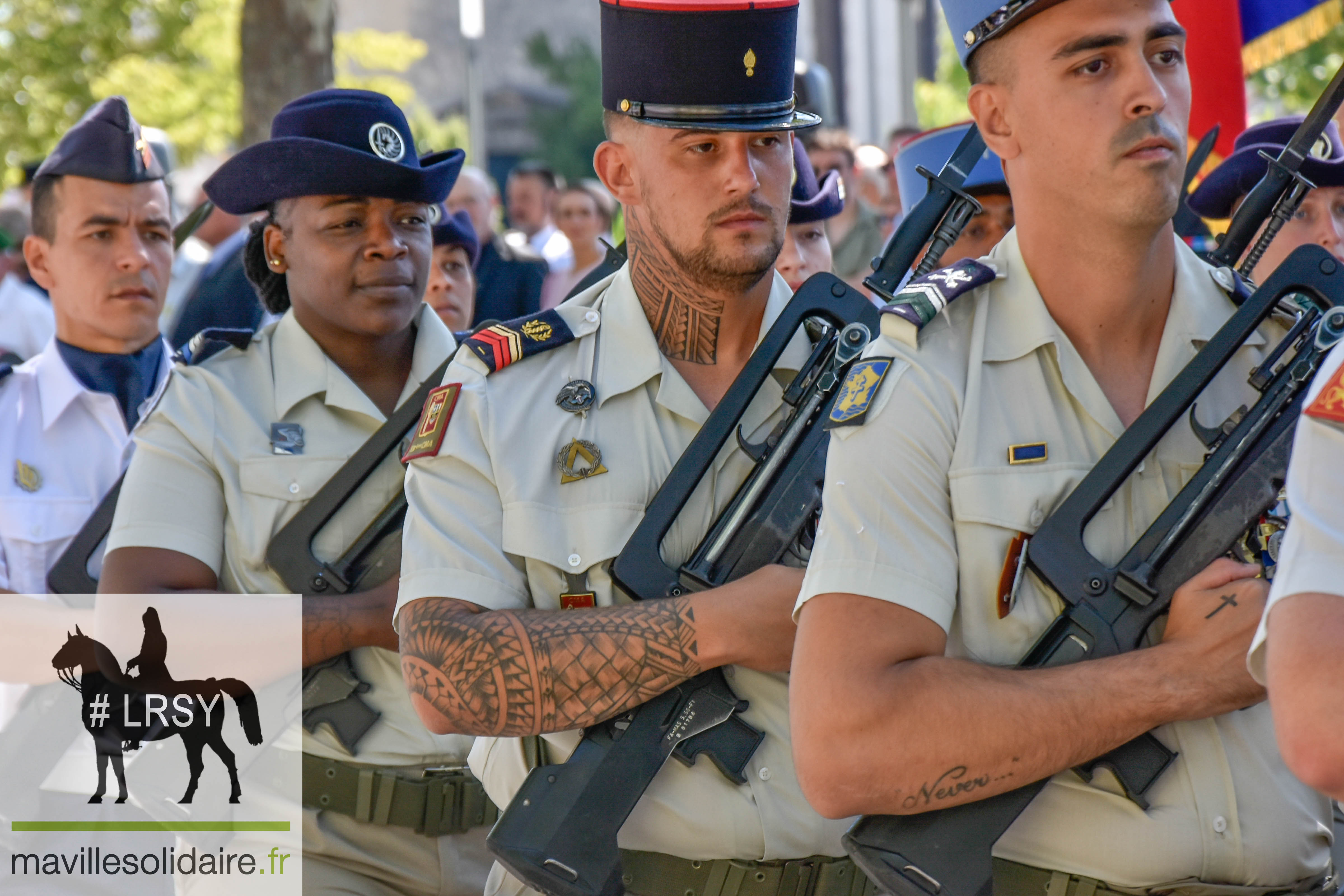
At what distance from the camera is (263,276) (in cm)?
400

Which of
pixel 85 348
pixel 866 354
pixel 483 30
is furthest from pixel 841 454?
pixel 483 30

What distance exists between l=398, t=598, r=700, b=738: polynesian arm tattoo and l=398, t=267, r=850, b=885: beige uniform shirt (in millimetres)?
110

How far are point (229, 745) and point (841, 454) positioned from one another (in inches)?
74.0

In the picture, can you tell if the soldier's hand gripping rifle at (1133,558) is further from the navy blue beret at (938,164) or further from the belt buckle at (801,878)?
the navy blue beret at (938,164)

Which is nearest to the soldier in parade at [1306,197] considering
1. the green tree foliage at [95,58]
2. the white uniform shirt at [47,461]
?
the white uniform shirt at [47,461]

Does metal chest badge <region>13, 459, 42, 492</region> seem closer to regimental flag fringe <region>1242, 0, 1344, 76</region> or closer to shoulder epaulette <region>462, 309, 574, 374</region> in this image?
shoulder epaulette <region>462, 309, 574, 374</region>

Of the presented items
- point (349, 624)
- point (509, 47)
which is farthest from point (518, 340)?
point (509, 47)

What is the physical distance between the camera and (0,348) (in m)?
7.38

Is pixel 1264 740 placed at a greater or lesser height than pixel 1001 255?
lesser

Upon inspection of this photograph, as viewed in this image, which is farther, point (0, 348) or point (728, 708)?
point (0, 348)

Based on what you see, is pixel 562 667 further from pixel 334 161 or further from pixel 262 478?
pixel 334 161

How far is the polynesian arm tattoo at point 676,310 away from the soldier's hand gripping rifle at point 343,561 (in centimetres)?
59

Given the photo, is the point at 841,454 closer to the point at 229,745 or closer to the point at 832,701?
the point at 832,701

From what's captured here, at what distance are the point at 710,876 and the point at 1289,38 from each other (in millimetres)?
3676
